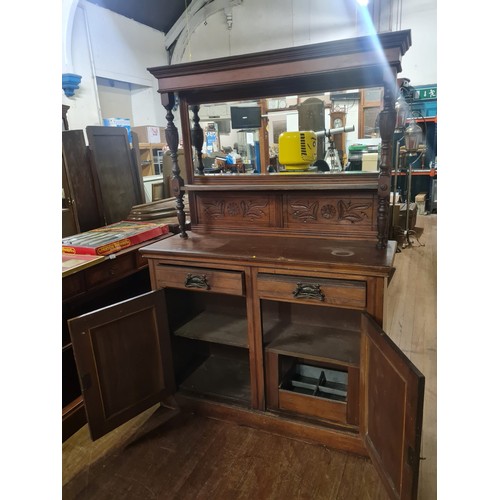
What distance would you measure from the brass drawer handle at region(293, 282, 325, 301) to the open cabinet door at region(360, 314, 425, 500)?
0.61ft

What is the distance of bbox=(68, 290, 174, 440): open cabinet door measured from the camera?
1521mm

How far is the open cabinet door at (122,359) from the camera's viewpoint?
1.52 metres

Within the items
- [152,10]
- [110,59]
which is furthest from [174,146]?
[152,10]

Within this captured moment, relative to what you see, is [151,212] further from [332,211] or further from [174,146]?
[332,211]

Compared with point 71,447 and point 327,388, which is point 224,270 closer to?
point 327,388

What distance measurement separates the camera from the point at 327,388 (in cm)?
188

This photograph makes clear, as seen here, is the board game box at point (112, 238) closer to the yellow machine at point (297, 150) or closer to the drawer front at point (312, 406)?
the yellow machine at point (297, 150)

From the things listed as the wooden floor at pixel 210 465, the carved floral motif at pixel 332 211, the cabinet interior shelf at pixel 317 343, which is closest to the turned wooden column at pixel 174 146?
the carved floral motif at pixel 332 211

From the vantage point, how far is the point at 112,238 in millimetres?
2127

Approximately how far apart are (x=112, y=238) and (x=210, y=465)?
1.27 metres

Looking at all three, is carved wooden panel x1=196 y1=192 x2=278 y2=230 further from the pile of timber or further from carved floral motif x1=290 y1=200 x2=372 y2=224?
the pile of timber

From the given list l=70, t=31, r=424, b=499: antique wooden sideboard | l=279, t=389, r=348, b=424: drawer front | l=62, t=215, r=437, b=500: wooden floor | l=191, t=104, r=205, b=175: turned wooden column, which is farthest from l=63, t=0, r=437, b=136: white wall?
l=279, t=389, r=348, b=424: drawer front

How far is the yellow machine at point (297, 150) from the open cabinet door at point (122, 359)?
0.95 m
